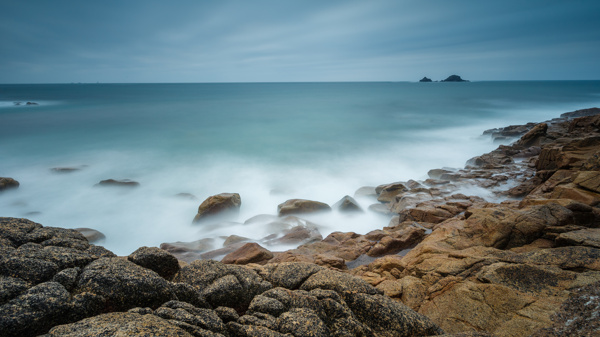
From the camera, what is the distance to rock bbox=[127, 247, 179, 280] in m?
4.58

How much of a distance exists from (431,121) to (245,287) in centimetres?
3755

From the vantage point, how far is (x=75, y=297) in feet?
11.5

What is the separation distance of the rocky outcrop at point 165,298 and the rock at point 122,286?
1 cm

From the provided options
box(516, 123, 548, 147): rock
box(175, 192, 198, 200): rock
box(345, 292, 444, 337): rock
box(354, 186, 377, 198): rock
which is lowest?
box(175, 192, 198, 200): rock

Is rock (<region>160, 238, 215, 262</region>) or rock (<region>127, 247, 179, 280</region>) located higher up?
rock (<region>127, 247, 179, 280</region>)

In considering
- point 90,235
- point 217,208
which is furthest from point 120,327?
point 217,208

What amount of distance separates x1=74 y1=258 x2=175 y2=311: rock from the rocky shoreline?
0.01m

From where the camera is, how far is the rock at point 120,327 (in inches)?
116

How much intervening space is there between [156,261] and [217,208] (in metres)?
8.05

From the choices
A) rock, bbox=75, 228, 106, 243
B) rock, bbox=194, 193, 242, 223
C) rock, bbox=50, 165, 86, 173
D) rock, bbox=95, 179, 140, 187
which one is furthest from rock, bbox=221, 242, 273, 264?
rock, bbox=50, 165, 86, 173

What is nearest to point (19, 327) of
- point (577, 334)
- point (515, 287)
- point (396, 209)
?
point (577, 334)

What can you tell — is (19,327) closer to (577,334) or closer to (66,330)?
(66,330)

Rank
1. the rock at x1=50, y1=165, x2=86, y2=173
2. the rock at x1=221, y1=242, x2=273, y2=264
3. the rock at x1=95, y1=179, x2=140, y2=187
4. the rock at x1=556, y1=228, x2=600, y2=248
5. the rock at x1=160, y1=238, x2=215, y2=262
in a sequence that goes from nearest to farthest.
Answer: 1. the rock at x1=556, y1=228, x2=600, y2=248
2. the rock at x1=221, y1=242, x2=273, y2=264
3. the rock at x1=160, y1=238, x2=215, y2=262
4. the rock at x1=95, y1=179, x2=140, y2=187
5. the rock at x1=50, y1=165, x2=86, y2=173

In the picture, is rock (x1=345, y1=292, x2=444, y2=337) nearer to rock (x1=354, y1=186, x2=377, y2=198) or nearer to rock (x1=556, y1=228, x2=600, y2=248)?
rock (x1=556, y1=228, x2=600, y2=248)
